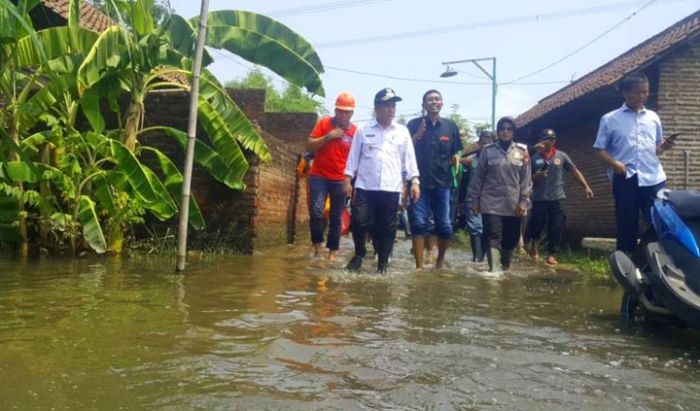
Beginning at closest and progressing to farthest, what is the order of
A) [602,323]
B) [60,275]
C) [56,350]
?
1. [56,350]
2. [602,323]
3. [60,275]

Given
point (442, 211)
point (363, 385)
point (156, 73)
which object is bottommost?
point (363, 385)

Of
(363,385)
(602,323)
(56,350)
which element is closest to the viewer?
(363,385)

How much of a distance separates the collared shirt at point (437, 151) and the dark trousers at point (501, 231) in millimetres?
623

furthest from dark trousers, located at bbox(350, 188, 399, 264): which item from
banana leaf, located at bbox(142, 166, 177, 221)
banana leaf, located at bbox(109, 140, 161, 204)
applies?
banana leaf, located at bbox(109, 140, 161, 204)

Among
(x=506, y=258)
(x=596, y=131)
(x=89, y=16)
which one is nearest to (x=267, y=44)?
(x=506, y=258)

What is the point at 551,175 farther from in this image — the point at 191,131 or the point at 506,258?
the point at 191,131

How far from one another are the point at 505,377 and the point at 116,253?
17.2 ft

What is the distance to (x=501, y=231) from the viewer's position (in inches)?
263

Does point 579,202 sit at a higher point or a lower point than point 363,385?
higher

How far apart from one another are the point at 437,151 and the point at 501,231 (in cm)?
109

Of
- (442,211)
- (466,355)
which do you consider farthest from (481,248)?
(466,355)

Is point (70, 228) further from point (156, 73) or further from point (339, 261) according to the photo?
point (339, 261)

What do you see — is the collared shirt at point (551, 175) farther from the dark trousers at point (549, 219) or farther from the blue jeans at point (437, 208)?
the blue jeans at point (437, 208)

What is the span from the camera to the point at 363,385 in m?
2.47
